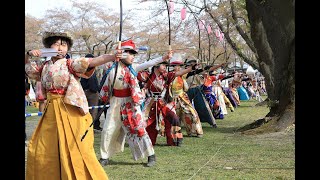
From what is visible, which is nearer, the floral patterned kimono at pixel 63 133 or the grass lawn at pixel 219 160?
the floral patterned kimono at pixel 63 133

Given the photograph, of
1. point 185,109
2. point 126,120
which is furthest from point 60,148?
point 185,109

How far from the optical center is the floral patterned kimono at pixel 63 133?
414 centimetres

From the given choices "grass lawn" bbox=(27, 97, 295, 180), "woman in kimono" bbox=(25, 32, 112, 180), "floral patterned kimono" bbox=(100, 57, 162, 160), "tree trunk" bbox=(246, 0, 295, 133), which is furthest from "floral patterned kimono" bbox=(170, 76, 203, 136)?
"woman in kimono" bbox=(25, 32, 112, 180)

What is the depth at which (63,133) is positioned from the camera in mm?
4191

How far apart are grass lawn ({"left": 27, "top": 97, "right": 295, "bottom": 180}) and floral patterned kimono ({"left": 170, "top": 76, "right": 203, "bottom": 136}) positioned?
681mm

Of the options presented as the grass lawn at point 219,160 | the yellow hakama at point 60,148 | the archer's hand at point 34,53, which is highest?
the archer's hand at point 34,53

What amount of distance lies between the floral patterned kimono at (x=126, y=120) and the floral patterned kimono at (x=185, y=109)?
9.92ft

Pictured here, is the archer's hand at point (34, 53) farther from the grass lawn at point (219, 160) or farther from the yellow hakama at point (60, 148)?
the grass lawn at point (219, 160)

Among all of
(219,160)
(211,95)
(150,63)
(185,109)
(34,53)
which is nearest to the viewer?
(34,53)

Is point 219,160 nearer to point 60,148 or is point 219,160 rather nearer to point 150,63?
point 150,63

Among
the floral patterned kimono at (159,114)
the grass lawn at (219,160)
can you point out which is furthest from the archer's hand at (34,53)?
the floral patterned kimono at (159,114)

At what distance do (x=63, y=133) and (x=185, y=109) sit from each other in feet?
18.5
